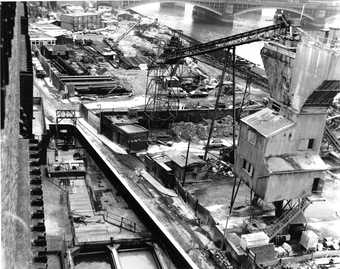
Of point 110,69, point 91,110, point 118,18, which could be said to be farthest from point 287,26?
point 118,18

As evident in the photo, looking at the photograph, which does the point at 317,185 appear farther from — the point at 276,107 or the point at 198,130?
the point at 198,130

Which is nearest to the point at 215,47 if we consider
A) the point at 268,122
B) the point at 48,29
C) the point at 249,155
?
the point at 268,122

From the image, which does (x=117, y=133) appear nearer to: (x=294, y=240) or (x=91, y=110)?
(x=91, y=110)

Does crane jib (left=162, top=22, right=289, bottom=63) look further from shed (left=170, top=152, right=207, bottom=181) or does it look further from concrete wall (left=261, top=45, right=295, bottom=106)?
shed (left=170, top=152, right=207, bottom=181)

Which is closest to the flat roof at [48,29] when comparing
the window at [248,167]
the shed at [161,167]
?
the shed at [161,167]

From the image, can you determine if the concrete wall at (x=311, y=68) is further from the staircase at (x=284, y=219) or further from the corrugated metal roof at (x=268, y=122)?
the staircase at (x=284, y=219)

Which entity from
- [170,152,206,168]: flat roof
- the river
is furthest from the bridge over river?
[170,152,206,168]: flat roof
